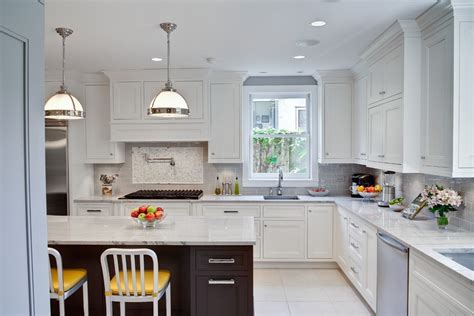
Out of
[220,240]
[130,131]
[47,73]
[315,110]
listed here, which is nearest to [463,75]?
[220,240]

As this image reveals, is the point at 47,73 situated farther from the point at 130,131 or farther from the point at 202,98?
the point at 202,98

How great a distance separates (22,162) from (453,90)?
8.52 feet

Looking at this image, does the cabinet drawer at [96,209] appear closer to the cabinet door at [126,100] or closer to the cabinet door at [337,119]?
the cabinet door at [126,100]

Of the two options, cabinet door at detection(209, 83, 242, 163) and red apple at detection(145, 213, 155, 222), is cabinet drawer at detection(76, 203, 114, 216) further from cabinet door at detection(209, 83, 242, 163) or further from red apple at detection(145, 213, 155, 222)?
red apple at detection(145, 213, 155, 222)

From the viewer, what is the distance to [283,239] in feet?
15.0

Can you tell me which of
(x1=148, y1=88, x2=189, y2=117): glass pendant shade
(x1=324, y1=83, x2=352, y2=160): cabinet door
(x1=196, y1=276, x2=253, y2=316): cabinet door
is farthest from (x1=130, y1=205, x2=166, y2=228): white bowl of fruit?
(x1=324, y1=83, x2=352, y2=160): cabinet door

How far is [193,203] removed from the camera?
455 cm

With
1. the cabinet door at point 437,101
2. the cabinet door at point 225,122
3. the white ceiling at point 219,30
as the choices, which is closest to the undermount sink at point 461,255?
the cabinet door at point 437,101

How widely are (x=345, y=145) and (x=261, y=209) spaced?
1.42m

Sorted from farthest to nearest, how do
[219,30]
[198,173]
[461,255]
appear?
[198,173] < [219,30] < [461,255]

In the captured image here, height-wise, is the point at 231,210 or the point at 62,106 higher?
the point at 62,106

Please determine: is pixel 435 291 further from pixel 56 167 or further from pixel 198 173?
pixel 56 167

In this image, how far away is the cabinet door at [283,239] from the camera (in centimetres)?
454

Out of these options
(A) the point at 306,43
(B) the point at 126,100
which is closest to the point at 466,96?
(A) the point at 306,43
